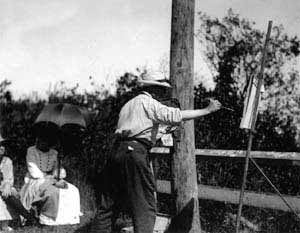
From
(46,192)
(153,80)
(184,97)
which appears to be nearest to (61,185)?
(46,192)

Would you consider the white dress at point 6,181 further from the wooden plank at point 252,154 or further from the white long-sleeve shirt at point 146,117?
the white long-sleeve shirt at point 146,117

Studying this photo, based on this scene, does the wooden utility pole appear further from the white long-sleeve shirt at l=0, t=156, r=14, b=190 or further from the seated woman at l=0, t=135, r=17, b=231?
the white long-sleeve shirt at l=0, t=156, r=14, b=190

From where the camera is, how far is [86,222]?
7.52 meters

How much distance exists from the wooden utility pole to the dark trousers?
1.14 m

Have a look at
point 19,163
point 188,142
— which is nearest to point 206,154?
point 188,142

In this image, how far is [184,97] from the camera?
5.92 meters

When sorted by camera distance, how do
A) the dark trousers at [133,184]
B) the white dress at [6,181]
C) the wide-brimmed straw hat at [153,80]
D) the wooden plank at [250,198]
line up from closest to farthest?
1. the dark trousers at [133,184]
2. the wide-brimmed straw hat at [153,80]
3. the wooden plank at [250,198]
4. the white dress at [6,181]

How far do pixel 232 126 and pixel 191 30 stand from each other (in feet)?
13.4

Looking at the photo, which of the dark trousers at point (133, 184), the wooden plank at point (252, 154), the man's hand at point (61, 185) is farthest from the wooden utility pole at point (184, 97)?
the man's hand at point (61, 185)

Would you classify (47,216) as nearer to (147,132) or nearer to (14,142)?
(147,132)

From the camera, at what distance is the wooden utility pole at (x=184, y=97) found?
19.4 feet

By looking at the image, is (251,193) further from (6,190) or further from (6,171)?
(6,171)

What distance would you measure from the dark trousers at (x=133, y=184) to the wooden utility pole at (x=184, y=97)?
44.8 inches

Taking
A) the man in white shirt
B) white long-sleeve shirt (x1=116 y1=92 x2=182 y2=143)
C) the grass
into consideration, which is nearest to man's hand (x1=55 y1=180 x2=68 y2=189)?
the grass
